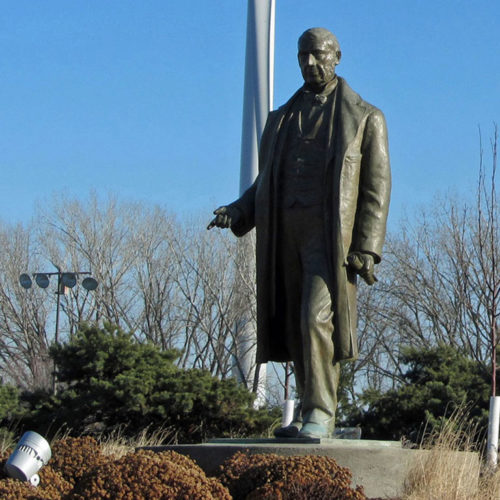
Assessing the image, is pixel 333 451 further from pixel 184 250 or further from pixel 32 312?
pixel 32 312

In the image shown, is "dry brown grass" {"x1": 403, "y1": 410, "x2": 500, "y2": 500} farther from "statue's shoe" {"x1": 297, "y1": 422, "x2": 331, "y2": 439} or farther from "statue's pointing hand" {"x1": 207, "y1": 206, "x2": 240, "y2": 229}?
"statue's pointing hand" {"x1": 207, "y1": 206, "x2": 240, "y2": 229}

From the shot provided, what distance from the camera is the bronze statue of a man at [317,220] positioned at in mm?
6918

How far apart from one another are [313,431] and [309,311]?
2.52 ft

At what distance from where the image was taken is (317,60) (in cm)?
728

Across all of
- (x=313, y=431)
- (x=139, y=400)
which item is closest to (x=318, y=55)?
(x=313, y=431)

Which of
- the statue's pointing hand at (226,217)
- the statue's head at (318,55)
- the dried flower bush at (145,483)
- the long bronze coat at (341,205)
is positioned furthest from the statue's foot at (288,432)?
the statue's head at (318,55)

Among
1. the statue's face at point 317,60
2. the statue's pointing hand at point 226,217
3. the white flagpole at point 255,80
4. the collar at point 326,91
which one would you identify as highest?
the white flagpole at point 255,80

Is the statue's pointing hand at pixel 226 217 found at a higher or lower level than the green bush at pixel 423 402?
higher

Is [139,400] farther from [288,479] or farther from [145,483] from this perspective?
[145,483]

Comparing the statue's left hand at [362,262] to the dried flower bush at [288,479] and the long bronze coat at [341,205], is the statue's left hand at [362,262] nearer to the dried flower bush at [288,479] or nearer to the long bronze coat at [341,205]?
the long bronze coat at [341,205]

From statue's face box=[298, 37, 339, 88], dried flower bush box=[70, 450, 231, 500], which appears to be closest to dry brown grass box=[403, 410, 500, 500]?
dried flower bush box=[70, 450, 231, 500]

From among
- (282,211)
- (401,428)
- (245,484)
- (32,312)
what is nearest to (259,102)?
(32,312)

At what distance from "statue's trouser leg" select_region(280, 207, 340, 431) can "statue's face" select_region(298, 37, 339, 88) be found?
926 millimetres

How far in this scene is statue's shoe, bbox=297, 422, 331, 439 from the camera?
6562 mm
